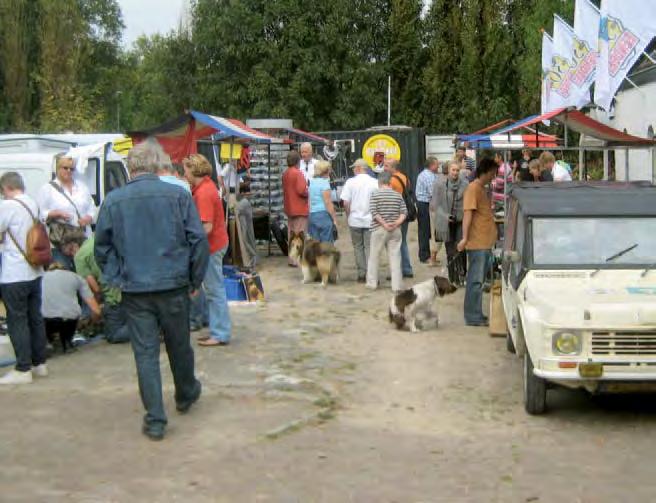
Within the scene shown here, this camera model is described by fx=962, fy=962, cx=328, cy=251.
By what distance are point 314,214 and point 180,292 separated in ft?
26.4

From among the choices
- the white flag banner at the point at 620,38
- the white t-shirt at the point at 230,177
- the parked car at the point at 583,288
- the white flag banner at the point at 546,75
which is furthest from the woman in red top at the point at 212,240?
the white flag banner at the point at 546,75

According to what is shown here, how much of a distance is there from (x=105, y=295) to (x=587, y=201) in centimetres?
485

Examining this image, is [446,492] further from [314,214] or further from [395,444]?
[314,214]

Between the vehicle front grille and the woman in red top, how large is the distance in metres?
3.96

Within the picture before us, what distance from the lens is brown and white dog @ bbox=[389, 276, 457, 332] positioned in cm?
1056

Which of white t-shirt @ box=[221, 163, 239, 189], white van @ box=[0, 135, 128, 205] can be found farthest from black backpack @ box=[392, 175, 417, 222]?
white van @ box=[0, 135, 128, 205]

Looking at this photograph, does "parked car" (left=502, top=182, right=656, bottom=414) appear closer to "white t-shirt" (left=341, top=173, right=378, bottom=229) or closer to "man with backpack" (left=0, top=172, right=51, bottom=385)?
"man with backpack" (left=0, top=172, right=51, bottom=385)

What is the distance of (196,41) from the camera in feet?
132

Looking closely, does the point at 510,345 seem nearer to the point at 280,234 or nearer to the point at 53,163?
the point at 53,163

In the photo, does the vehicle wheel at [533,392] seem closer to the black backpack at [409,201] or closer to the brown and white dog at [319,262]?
the brown and white dog at [319,262]

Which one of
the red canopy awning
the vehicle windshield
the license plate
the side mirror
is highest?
the red canopy awning

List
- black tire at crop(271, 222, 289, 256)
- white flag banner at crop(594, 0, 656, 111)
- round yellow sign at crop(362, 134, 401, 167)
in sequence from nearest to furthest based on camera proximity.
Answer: white flag banner at crop(594, 0, 656, 111)
black tire at crop(271, 222, 289, 256)
round yellow sign at crop(362, 134, 401, 167)

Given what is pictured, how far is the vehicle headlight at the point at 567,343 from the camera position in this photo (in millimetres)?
6809

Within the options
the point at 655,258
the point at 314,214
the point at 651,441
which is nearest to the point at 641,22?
the point at 314,214
